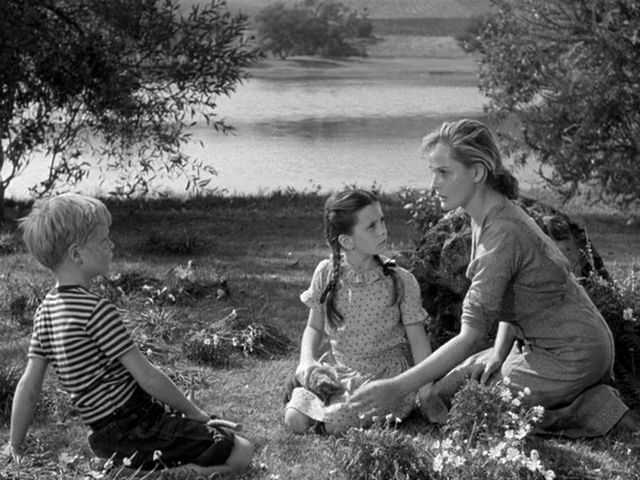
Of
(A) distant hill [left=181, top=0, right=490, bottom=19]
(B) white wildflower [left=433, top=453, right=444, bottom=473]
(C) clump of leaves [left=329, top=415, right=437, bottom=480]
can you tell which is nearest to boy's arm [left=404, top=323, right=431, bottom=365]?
(C) clump of leaves [left=329, top=415, right=437, bottom=480]

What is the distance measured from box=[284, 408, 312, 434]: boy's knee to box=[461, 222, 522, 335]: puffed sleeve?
1.03 metres

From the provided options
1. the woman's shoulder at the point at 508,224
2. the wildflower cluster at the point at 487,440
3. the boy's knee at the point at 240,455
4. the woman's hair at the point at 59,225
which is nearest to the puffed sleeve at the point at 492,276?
the woman's shoulder at the point at 508,224

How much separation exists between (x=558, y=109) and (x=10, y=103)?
21.2ft

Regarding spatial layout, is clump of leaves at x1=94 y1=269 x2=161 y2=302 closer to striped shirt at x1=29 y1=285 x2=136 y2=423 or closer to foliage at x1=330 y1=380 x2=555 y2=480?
striped shirt at x1=29 y1=285 x2=136 y2=423

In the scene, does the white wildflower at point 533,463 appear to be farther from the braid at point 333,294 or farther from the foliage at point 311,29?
the foliage at point 311,29

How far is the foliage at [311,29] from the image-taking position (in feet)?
102

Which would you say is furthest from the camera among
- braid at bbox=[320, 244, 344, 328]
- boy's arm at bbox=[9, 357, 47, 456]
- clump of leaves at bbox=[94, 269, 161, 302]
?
clump of leaves at bbox=[94, 269, 161, 302]

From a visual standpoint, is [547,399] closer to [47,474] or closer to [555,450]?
[555,450]

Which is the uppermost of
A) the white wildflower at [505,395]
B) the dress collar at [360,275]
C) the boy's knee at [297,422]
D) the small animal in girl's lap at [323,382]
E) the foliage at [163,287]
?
the dress collar at [360,275]

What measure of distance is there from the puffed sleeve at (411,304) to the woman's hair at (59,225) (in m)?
1.85

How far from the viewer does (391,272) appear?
5.96 m

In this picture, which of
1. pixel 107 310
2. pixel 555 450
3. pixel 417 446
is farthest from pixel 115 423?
pixel 555 450

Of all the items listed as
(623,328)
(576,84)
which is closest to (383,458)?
(623,328)

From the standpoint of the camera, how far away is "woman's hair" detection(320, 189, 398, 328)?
5805 mm
